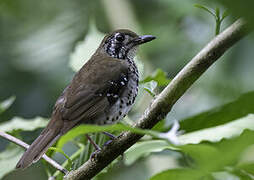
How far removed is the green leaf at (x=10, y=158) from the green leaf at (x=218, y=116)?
1071 mm

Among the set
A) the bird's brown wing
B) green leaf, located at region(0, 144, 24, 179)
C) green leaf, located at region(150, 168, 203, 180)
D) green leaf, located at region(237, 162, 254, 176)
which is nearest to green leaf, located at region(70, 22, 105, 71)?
the bird's brown wing

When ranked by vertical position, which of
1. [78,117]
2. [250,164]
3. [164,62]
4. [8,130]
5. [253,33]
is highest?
[253,33]

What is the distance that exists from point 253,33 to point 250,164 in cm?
37

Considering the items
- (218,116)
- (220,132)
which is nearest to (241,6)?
(220,132)

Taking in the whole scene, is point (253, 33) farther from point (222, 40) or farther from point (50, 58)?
point (50, 58)

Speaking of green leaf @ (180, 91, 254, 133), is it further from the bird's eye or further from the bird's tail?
the bird's eye

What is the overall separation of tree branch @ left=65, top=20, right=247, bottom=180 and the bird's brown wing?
0.87m

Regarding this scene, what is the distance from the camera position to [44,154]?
2.36m

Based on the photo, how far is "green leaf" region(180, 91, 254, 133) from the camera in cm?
185

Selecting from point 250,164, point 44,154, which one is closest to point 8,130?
point 44,154

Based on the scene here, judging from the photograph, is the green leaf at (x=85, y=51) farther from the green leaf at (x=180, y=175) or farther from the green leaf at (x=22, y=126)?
the green leaf at (x=180, y=175)

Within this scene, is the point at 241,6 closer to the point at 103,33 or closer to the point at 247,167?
the point at 247,167

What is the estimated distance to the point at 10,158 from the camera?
2758 mm

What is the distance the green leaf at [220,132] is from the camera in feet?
6.18
